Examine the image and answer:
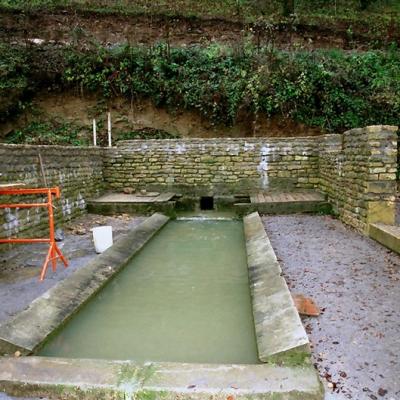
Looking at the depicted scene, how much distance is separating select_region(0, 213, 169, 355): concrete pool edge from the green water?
0.38ft

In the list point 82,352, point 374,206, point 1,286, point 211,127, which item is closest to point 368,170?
point 374,206

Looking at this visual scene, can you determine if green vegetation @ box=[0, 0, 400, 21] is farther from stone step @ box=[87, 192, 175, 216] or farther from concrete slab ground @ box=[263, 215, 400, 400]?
concrete slab ground @ box=[263, 215, 400, 400]

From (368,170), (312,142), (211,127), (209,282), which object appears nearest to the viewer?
(209,282)

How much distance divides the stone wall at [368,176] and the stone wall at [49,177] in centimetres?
544

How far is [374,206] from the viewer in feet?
20.4

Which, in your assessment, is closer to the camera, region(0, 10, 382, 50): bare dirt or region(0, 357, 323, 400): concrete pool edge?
region(0, 357, 323, 400): concrete pool edge

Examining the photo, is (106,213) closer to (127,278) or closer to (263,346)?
(127,278)

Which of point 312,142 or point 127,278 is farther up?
point 312,142

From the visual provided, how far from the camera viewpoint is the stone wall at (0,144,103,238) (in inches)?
228

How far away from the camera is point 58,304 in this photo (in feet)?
12.2

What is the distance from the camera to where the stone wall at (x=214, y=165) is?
10368 millimetres

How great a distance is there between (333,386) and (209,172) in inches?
332

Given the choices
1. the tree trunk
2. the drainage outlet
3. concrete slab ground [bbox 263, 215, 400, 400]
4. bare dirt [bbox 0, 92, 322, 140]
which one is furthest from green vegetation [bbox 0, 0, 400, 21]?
concrete slab ground [bbox 263, 215, 400, 400]

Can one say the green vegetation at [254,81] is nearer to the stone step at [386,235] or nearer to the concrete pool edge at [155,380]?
the stone step at [386,235]
